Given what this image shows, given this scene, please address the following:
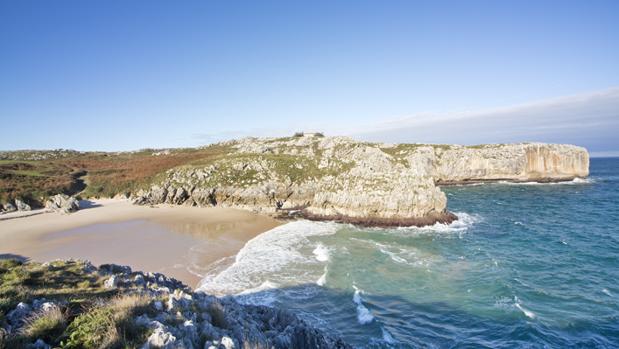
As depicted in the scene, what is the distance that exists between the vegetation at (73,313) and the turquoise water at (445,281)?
1026 cm

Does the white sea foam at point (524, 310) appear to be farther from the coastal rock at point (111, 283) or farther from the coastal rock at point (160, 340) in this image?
the coastal rock at point (111, 283)

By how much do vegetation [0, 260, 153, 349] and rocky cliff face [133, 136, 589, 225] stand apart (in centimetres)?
3129

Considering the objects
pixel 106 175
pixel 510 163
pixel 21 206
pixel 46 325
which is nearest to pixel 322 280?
pixel 46 325

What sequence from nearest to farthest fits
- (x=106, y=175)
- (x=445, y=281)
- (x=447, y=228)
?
(x=445, y=281) → (x=447, y=228) → (x=106, y=175)

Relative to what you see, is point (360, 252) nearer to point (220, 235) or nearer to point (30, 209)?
point (220, 235)

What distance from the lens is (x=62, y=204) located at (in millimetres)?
47562

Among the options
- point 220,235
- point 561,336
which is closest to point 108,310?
point 561,336

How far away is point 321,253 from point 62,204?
4188 cm

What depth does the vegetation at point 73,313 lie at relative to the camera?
627 centimetres

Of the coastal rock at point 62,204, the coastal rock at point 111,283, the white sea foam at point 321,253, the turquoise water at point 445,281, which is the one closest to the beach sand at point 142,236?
the coastal rock at point 62,204

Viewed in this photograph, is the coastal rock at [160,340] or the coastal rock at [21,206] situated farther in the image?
the coastal rock at [21,206]

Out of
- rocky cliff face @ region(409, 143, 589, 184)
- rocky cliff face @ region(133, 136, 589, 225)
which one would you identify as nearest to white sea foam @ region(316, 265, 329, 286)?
rocky cliff face @ region(133, 136, 589, 225)

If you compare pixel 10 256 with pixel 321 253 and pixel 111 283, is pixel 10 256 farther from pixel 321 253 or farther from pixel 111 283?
pixel 321 253

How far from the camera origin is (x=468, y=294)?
1964 cm
